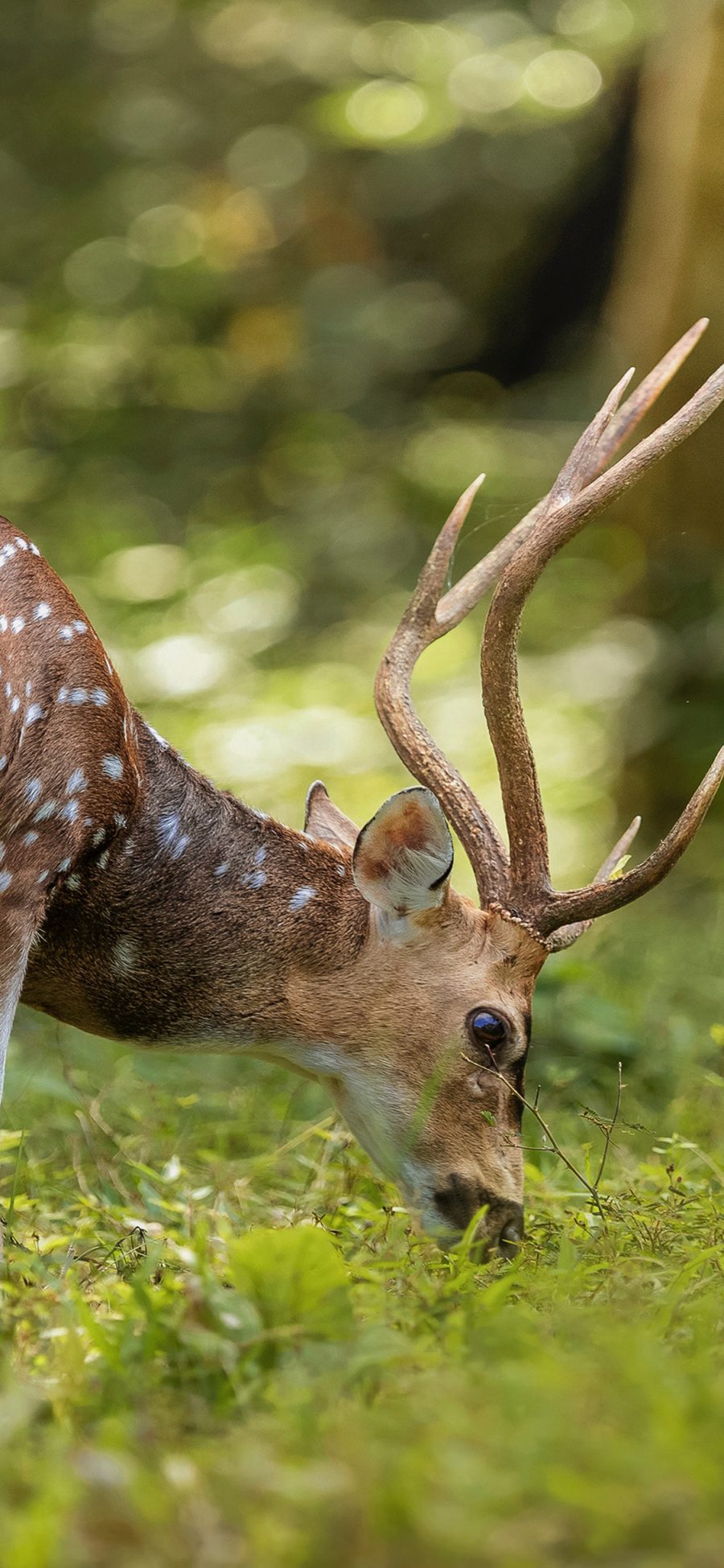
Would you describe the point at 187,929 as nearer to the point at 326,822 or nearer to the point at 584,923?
the point at 326,822

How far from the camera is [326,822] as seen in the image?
5.07 m

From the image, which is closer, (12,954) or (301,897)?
(12,954)

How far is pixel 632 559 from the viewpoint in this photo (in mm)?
10508

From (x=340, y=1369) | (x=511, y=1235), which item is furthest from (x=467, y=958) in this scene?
(x=340, y=1369)

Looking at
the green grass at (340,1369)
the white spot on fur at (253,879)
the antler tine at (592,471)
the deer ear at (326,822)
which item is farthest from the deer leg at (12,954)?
the antler tine at (592,471)

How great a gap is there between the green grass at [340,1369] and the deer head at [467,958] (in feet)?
0.66

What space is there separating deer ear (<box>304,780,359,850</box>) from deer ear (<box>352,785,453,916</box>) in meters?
0.53

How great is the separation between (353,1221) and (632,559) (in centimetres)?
705

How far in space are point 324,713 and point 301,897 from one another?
5625 millimetres

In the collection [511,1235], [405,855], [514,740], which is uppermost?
[514,740]

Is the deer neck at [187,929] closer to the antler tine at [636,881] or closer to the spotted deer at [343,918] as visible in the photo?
the spotted deer at [343,918]

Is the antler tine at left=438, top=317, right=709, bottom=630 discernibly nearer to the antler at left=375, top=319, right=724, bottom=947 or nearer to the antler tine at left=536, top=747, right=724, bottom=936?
the antler at left=375, top=319, right=724, bottom=947

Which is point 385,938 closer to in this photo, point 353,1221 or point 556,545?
point 353,1221

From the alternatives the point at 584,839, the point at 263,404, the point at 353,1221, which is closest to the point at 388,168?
the point at 263,404
